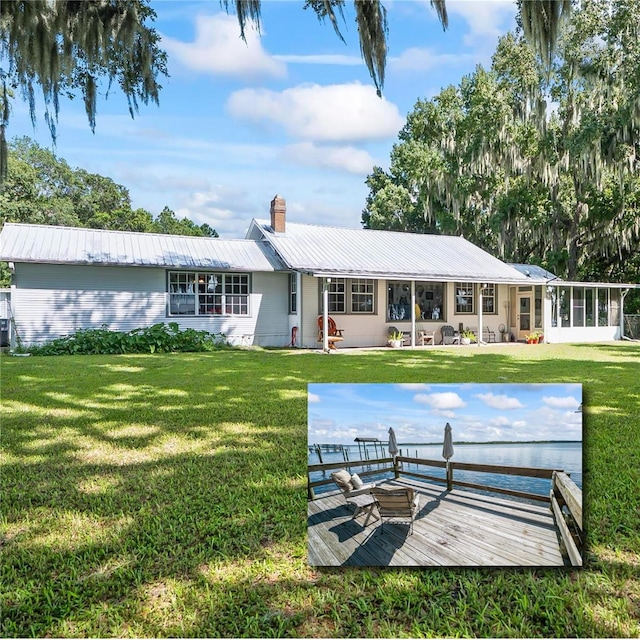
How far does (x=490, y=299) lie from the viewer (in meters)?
19.9

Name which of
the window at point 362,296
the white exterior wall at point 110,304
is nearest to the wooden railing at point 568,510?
the white exterior wall at point 110,304

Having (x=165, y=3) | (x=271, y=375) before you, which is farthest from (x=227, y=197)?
(x=165, y=3)

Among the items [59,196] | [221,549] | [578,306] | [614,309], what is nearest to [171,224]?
[59,196]

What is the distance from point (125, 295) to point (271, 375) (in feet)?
25.5

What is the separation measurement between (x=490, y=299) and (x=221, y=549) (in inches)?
734

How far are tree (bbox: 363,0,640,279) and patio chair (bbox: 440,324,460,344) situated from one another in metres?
8.54

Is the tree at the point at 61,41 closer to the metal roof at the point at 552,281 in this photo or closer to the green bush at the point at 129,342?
the green bush at the point at 129,342

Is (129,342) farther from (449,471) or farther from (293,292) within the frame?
(449,471)

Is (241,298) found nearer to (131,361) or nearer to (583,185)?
(131,361)

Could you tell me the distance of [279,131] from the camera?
1168cm

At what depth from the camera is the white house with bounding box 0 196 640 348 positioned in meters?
14.5

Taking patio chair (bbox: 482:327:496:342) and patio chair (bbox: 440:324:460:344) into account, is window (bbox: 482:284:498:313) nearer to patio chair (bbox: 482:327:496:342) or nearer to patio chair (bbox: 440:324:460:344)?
patio chair (bbox: 482:327:496:342)

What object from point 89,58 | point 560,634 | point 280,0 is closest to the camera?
point 560,634

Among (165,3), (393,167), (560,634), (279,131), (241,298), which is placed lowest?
(560,634)
